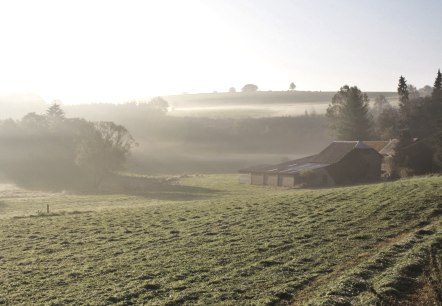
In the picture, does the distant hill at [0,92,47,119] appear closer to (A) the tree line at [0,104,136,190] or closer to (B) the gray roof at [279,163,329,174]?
(A) the tree line at [0,104,136,190]

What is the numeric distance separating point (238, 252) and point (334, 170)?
5114cm

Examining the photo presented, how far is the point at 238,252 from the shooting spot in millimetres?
24969

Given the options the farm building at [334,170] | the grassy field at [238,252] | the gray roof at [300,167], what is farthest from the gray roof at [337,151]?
the grassy field at [238,252]

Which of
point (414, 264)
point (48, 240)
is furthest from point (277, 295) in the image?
point (48, 240)

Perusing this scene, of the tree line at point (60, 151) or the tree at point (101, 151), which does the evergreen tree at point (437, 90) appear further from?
the tree at point (101, 151)

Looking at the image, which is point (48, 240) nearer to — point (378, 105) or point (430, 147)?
point (430, 147)

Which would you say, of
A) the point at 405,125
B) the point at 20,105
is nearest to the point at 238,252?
the point at 405,125

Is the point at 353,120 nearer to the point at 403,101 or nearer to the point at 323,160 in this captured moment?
the point at 403,101

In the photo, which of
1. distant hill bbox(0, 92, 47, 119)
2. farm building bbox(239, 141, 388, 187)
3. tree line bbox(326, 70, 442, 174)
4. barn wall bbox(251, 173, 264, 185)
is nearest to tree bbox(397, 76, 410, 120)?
tree line bbox(326, 70, 442, 174)

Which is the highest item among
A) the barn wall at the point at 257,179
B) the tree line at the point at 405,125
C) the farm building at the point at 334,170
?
the tree line at the point at 405,125

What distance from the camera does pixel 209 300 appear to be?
17.9 m

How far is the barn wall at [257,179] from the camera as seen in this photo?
78.8 m

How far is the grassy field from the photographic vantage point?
61.5 ft

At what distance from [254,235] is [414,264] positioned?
399 inches
